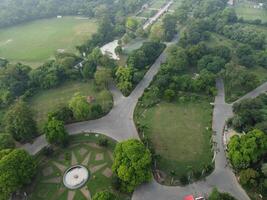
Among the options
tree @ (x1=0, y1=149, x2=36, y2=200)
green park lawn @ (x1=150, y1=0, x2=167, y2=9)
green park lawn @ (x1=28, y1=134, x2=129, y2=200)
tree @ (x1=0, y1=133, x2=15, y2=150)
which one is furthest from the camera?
green park lawn @ (x1=150, y1=0, x2=167, y2=9)

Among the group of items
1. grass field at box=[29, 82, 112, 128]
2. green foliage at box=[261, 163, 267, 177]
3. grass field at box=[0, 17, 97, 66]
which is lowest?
grass field at box=[0, 17, 97, 66]

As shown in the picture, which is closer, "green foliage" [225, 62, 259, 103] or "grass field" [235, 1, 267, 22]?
"green foliage" [225, 62, 259, 103]

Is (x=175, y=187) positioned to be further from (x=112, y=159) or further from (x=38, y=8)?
(x=38, y=8)

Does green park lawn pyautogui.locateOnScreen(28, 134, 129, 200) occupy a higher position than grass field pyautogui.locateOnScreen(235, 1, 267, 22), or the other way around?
green park lawn pyautogui.locateOnScreen(28, 134, 129, 200)

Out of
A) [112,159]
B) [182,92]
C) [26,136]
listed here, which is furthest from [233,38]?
[26,136]

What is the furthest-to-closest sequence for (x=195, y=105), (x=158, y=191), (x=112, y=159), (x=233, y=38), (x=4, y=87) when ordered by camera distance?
(x=233, y=38), (x=4, y=87), (x=195, y=105), (x=112, y=159), (x=158, y=191)

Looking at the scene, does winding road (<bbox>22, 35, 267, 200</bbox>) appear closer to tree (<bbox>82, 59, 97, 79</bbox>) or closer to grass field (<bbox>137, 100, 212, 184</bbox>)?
grass field (<bbox>137, 100, 212, 184</bbox>)

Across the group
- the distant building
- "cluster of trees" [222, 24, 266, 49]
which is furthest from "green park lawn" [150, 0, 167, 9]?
"cluster of trees" [222, 24, 266, 49]
